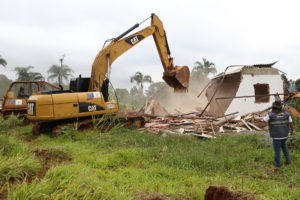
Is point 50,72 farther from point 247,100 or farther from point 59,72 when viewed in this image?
point 247,100

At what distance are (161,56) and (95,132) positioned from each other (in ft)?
18.6

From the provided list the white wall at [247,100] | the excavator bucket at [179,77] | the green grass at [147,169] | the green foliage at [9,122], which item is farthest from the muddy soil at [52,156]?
the white wall at [247,100]

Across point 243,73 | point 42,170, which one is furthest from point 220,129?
point 42,170

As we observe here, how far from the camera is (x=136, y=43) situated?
1023 centimetres

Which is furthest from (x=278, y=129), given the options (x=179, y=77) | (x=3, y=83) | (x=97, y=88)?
(x=3, y=83)

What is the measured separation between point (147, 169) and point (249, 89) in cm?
1176

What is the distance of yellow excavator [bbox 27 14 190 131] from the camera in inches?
293

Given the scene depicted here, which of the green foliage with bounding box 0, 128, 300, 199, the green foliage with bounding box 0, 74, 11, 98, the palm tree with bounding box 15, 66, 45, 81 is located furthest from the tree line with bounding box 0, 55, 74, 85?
the green foliage with bounding box 0, 128, 300, 199

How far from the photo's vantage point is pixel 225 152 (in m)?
5.97

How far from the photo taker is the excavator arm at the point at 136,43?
30.4 ft

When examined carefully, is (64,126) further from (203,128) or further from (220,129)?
(220,129)

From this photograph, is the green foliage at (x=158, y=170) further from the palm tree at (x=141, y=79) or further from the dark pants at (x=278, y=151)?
the palm tree at (x=141, y=79)

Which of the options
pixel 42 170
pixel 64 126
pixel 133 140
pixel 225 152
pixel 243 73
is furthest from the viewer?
pixel 243 73

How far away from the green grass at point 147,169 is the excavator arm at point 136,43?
294cm
